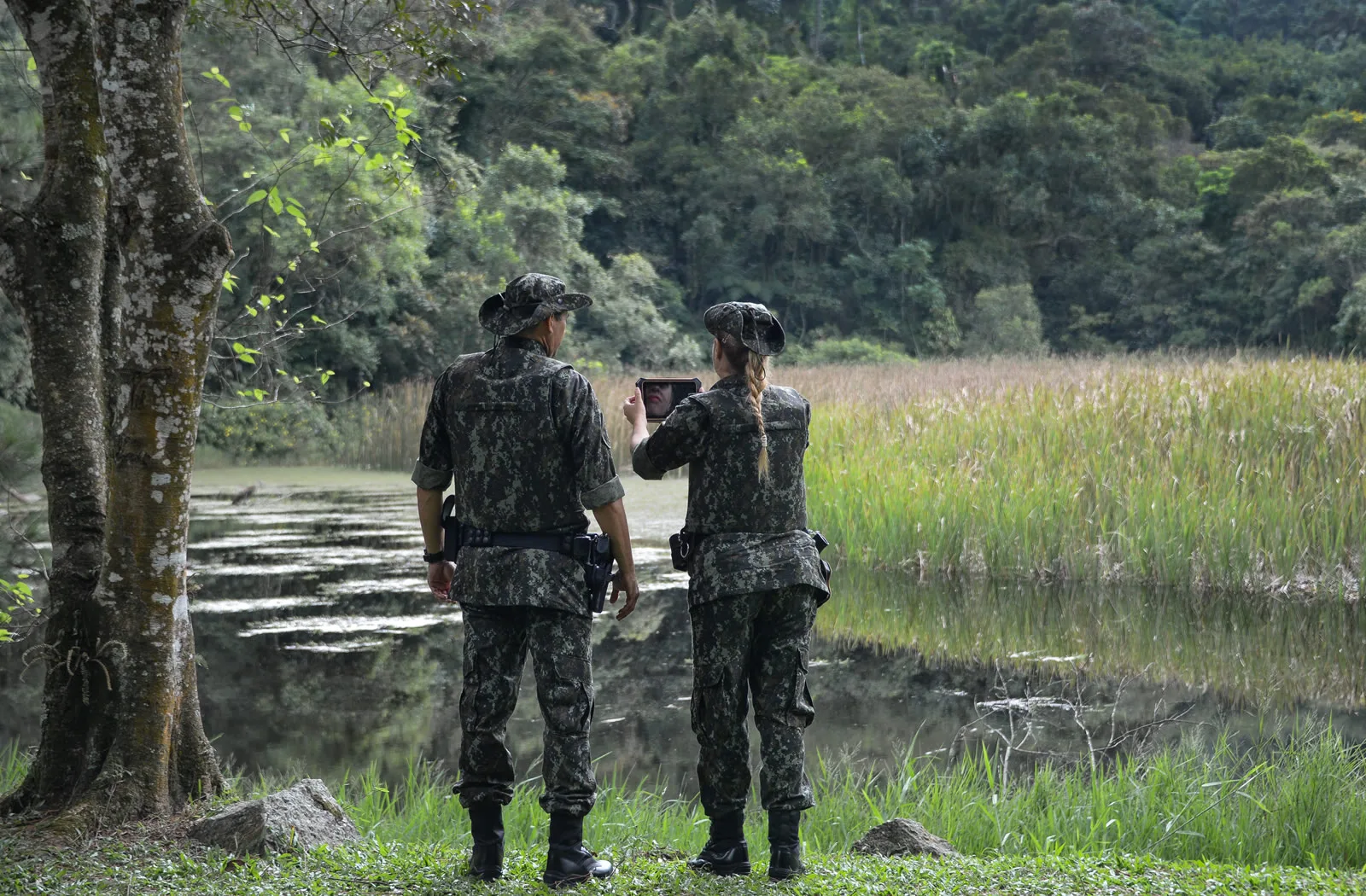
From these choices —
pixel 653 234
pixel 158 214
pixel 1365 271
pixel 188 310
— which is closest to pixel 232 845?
pixel 188 310

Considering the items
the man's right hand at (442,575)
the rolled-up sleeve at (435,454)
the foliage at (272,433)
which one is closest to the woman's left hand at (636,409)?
the rolled-up sleeve at (435,454)

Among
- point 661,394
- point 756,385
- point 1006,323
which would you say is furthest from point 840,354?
point 756,385

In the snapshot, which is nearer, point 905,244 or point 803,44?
point 905,244

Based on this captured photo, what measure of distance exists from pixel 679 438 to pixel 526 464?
0.41 meters

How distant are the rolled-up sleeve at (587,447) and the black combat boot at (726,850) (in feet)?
2.95

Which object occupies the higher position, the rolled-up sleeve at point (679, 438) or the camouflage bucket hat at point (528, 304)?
the camouflage bucket hat at point (528, 304)

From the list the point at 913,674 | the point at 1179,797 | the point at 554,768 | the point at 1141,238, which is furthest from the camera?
the point at 1141,238

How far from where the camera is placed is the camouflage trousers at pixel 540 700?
11.1ft

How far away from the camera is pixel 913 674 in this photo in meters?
7.41

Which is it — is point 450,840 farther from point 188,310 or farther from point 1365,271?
point 1365,271

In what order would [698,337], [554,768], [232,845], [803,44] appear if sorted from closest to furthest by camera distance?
[554,768], [232,845], [698,337], [803,44]

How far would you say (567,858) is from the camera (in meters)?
3.37

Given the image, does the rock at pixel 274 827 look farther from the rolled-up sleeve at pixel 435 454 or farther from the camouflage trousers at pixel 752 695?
the camouflage trousers at pixel 752 695

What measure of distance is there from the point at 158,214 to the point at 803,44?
153 ft
